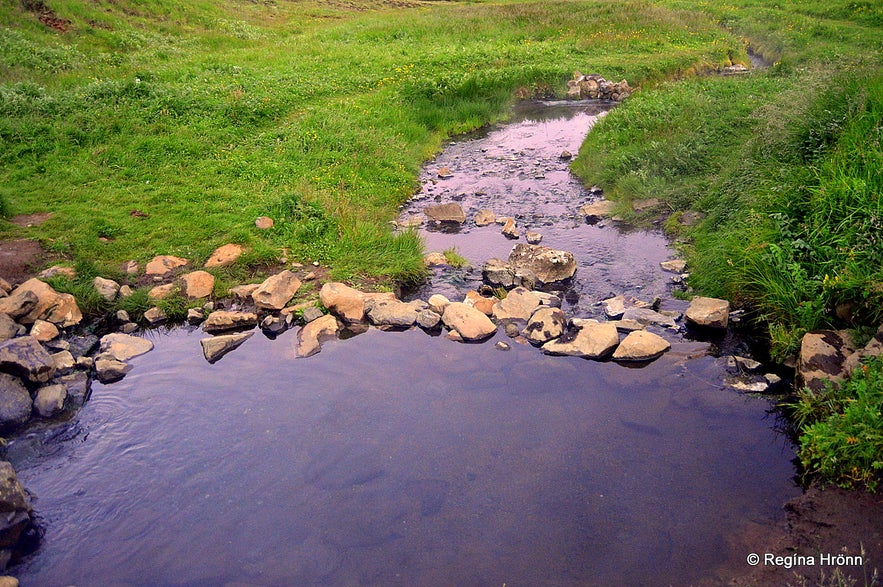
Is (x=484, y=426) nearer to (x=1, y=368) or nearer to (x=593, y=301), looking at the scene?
(x=593, y=301)

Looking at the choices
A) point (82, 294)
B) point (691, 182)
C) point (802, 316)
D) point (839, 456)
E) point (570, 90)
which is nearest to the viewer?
point (839, 456)

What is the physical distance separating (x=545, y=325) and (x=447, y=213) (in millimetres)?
4844

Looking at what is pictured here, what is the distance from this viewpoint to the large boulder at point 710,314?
7.88 m

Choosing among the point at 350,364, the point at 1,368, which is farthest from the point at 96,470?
the point at 350,364

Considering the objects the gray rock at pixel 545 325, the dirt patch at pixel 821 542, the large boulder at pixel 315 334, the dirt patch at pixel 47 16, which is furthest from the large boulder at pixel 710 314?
the dirt patch at pixel 47 16

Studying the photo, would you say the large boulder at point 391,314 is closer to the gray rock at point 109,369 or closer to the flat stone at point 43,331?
the gray rock at point 109,369

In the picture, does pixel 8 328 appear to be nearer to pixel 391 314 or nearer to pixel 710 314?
pixel 391 314

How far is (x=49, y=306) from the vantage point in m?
8.42

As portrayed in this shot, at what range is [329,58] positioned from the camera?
21.7 meters

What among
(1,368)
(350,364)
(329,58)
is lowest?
(350,364)

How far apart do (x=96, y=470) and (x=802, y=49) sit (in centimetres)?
2624

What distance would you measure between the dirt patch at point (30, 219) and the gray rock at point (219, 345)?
4.27 meters

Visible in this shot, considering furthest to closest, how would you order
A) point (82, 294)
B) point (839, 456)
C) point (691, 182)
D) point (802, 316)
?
point (691, 182) → point (82, 294) → point (802, 316) → point (839, 456)

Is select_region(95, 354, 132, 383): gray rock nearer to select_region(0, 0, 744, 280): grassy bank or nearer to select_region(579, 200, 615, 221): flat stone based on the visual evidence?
select_region(0, 0, 744, 280): grassy bank
